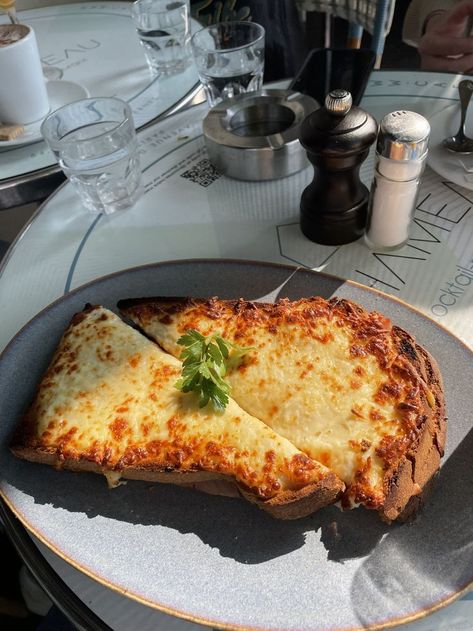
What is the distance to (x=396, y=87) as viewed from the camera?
186 centimetres

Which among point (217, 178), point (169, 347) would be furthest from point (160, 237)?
point (169, 347)

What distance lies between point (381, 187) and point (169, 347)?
0.62 meters

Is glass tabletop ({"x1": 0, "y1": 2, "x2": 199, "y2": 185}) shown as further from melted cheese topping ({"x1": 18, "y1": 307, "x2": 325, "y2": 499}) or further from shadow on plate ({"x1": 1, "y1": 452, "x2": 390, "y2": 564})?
shadow on plate ({"x1": 1, "y1": 452, "x2": 390, "y2": 564})

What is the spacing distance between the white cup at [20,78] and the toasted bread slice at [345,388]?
109 centimetres

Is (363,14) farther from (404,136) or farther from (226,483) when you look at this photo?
(226,483)

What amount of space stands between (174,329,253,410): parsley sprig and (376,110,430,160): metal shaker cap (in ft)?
1.79

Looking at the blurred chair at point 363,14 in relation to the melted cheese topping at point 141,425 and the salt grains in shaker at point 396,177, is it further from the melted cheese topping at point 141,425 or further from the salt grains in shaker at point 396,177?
the melted cheese topping at point 141,425

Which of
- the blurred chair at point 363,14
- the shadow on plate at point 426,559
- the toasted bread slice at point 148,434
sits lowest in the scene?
the shadow on plate at point 426,559

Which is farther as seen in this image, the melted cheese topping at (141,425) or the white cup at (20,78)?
the white cup at (20,78)

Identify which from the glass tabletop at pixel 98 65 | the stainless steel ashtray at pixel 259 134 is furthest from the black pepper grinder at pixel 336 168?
the glass tabletop at pixel 98 65

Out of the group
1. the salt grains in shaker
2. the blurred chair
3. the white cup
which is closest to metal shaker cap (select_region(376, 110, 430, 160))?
the salt grains in shaker

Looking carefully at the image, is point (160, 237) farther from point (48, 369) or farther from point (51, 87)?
point (51, 87)

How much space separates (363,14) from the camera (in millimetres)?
2570

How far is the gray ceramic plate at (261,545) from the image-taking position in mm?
796
